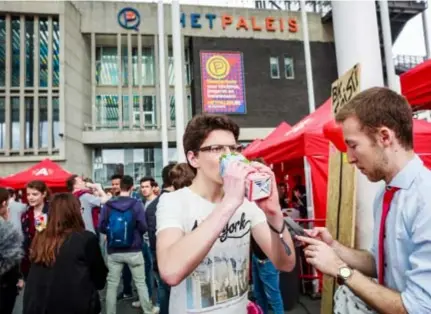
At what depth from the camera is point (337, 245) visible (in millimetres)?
1630

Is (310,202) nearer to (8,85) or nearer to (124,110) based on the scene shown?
(124,110)

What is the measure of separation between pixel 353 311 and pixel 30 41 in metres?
23.8

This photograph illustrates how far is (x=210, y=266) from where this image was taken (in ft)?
4.85

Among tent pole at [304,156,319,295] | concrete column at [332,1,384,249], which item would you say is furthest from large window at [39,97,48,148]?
concrete column at [332,1,384,249]

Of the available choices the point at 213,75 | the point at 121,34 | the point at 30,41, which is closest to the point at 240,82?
the point at 213,75

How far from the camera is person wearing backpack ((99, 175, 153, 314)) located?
14.5ft

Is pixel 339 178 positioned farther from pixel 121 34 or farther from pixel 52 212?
pixel 121 34

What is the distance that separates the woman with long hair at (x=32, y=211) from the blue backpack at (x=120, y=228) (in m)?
0.81

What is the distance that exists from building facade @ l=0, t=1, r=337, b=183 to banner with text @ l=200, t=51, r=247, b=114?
0.76ft

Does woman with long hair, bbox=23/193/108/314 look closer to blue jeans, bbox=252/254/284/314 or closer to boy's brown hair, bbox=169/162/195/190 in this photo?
boy's brown hair, bbox=169/162/195/190

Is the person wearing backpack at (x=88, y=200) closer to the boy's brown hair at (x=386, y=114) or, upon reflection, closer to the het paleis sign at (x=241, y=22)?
the boy's brown hair at (x=386, y=114)

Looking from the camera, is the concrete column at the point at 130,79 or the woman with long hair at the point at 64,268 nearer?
the woman with long hair at the point at 64,268

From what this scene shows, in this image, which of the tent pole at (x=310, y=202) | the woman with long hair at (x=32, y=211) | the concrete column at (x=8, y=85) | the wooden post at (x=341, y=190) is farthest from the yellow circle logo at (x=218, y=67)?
the wooden post at (x=341, y=190)

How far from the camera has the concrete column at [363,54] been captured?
2.63 metres
